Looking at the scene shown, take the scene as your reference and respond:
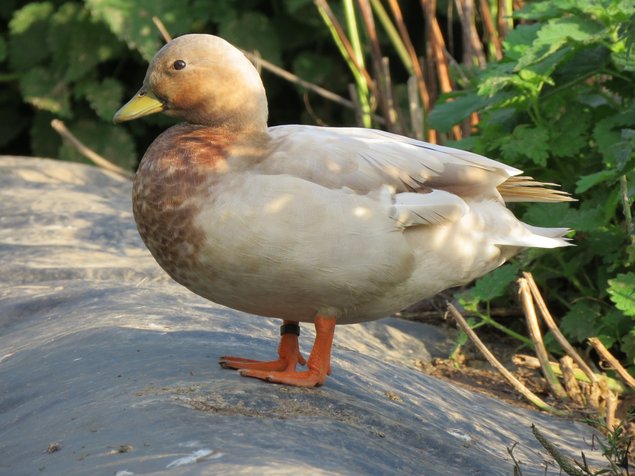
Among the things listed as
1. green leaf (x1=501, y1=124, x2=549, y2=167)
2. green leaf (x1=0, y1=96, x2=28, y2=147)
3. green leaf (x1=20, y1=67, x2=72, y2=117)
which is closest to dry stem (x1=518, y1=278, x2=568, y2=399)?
green leaf (x1=501, y1=124, x2=549, y2=167)

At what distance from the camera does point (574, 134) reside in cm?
409

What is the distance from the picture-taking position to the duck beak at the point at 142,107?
291cm

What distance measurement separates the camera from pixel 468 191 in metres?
2.96

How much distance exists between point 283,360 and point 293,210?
0.53 m

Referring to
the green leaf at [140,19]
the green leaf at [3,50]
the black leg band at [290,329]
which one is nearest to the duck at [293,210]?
the black leg band at [290,329]

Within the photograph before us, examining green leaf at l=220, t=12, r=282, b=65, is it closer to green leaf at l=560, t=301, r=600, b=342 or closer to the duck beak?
green leaf at l=560, t=301, r=600, b=342

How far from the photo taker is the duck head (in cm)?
284

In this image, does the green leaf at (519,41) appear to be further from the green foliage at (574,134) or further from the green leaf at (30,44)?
the green leaf at (30,44)

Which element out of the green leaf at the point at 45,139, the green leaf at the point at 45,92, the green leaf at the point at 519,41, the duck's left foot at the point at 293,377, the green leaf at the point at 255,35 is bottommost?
the green leaf at the point at 45,139

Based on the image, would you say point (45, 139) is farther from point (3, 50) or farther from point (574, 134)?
point (574, 134)

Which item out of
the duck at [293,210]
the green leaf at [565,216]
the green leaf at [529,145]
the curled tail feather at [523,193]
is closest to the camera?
the duck at [293,210]

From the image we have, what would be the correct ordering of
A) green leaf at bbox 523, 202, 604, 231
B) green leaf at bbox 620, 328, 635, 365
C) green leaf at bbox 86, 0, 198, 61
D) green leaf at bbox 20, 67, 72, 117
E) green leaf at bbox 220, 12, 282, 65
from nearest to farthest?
green leaf at bbox 620, 328, 635, 365, green leaf at bbox 523, 202, 604, 231, green leaf at bbox 86, 0, 198, 61, green leaf at bbox 220, 12, 282, 65, green leaf at bbox 20, 67, 72, 117

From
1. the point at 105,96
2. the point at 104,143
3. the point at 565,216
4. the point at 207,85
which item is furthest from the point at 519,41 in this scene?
the point at 104,143

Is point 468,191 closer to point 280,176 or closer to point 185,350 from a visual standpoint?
point 280,176
